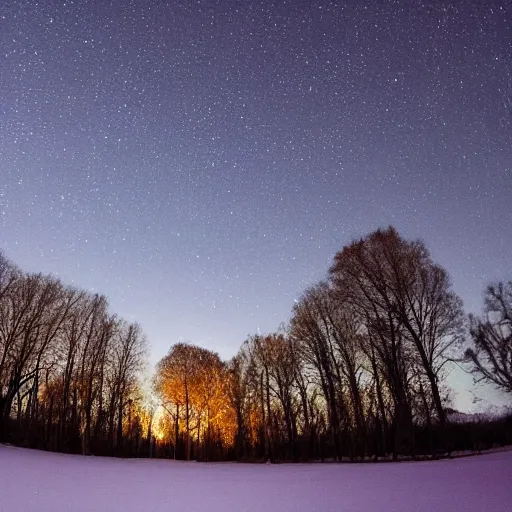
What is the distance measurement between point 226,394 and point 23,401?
19.4 m

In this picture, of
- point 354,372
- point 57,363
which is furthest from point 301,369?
point 57,363

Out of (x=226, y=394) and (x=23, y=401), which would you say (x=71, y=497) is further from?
(x=226, y=394)

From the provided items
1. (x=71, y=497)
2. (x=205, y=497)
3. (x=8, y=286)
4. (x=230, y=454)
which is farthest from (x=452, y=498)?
(x=230, y=454)

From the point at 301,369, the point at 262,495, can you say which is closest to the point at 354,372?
the point at 301,369

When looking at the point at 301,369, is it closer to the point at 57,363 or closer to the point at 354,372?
the point at 354,372

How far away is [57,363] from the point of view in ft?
97.2

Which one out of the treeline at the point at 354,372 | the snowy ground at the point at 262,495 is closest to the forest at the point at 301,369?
the treeline at the point at 354,372

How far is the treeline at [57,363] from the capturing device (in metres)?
26.1

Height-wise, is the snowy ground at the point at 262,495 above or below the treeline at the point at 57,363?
below

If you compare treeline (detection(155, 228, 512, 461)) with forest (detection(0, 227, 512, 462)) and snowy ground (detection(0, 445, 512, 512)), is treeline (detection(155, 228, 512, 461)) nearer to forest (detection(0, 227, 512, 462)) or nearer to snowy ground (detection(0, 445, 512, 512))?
forest (detection(0, 227, 512, 462))

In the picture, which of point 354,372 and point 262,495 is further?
point 354,372

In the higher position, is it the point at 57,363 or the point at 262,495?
the point at 57,363

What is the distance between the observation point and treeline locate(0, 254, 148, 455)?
26141mm

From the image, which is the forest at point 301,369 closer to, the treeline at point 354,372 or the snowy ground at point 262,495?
the treeline at point 354,372
